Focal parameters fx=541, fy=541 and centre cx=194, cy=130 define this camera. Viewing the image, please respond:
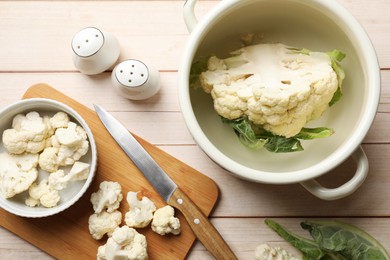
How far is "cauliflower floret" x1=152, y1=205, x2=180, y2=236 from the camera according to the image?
1.08m

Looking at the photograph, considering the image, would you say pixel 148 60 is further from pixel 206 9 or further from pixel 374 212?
pixel 374 212

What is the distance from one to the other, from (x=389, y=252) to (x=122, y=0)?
0.77 metres

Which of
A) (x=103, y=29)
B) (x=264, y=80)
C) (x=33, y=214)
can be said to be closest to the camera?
(x=264, y=80)

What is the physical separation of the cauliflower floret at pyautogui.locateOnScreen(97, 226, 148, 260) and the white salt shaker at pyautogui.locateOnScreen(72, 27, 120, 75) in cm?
33

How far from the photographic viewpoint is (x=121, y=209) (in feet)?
3.67

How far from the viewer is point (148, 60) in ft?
3.73

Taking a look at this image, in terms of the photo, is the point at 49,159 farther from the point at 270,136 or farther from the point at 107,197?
the point at 270,136

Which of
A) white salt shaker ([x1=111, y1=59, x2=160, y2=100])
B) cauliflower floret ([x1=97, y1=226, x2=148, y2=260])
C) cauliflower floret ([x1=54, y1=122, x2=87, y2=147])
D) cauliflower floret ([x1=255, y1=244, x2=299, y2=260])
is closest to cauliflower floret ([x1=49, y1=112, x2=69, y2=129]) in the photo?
cauliflower floret ([x1=54, y1=122, x2=87, y2=147])

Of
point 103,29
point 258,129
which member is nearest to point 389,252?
point 258,129

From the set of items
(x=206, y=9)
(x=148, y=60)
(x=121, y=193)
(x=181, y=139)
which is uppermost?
(x=206, y=9)

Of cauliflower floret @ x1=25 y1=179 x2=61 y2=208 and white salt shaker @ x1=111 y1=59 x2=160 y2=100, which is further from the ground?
Answer: white salt shaker @ x1=111 y1=59 x2=160 y2=100

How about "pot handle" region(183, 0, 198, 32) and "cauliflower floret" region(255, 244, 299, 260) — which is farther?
"cauliflower floret" region(255, 244, 299, 260)

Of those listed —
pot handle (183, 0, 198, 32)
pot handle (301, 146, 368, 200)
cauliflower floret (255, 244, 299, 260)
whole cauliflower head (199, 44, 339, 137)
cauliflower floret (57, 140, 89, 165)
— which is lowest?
cauliflower floret (255, 244, 299, 260)

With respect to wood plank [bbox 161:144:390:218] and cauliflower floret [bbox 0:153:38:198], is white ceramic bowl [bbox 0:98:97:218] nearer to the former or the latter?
cauliflower floret [bbox 0:153:38:198]
